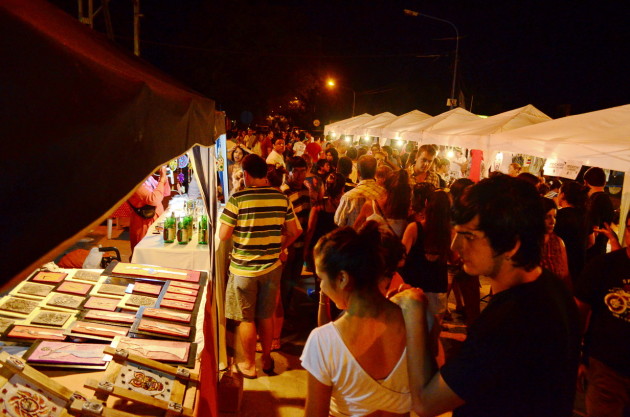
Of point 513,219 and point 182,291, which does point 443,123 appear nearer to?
point 182,291

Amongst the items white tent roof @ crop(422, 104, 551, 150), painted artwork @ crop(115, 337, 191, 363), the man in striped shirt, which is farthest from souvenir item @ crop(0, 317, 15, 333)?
white tent roof @ crop(422, 104, 551, 150)

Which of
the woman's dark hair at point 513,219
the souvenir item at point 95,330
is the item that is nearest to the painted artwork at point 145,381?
the souvenir item at point 95,330

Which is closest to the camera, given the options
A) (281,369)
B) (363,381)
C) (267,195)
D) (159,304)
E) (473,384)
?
(473,384)

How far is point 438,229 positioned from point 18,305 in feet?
11.0

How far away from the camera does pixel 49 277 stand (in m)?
3.12

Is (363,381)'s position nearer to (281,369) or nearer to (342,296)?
(342,296)

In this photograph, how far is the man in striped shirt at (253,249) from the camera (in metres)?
4.04

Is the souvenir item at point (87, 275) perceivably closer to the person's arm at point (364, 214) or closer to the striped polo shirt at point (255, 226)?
the striped polo shirt at point (255, 226)

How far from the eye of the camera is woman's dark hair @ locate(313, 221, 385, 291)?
164 centimetres

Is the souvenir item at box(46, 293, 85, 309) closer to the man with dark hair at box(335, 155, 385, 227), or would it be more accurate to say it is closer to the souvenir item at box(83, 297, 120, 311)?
the souvenir item at box(83, 297, 120, 311)

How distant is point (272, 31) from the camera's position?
111 ft

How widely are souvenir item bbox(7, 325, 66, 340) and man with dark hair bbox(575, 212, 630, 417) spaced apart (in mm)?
3297

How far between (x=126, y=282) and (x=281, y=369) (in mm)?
2005

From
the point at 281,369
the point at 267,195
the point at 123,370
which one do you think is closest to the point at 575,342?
the point at 123,370
